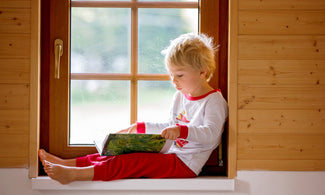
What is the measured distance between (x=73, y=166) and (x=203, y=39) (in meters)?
0.81

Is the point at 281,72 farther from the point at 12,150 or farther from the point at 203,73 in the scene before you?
the point at 12,150

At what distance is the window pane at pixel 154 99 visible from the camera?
67.4 inches

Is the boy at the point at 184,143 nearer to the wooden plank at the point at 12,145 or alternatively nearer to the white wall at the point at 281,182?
the wooden plank at the point at 12,145

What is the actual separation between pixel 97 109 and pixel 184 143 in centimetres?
46

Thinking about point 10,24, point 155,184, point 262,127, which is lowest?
point 155,184

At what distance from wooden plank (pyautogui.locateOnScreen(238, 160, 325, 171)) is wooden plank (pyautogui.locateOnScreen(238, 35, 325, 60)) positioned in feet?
1.49

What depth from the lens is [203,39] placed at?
1.58 m

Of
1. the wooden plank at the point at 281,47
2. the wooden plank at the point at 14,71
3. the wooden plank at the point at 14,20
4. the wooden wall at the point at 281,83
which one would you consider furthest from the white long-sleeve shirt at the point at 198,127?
the wooden plank at the point at 14,20

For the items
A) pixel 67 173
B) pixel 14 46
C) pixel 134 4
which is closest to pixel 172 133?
pixel 67 173

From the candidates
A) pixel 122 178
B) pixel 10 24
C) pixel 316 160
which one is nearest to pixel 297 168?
pixel 316 160

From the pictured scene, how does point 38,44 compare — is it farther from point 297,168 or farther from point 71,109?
point 297,168

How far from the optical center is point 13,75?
1.53 m

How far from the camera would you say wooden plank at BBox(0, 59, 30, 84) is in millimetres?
1530

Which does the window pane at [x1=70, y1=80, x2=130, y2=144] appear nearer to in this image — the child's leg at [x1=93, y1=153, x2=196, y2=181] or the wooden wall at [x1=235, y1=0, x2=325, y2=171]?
the child's leg at [x1=93, y1=153, x2=196, y2=181]
